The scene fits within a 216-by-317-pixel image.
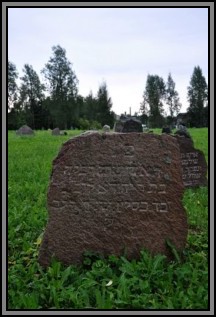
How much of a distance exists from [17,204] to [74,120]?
4552 centimetres

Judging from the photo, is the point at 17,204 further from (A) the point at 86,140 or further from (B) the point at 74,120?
(B) the point at 74,120

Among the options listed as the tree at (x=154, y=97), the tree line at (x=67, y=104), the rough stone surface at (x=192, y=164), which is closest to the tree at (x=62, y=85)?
the tree line at (x=67, y=104)

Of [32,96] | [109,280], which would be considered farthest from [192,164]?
[32,96]

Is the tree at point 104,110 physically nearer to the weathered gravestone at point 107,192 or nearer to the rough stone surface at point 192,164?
the rough stone surface at point 192,164

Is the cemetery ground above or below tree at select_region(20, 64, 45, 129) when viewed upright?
below

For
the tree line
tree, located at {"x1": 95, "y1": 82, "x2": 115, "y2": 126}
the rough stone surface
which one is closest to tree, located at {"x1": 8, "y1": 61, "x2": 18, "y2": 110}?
the tree line

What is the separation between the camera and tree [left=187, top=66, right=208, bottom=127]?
143 feet

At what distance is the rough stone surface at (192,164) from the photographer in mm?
8148

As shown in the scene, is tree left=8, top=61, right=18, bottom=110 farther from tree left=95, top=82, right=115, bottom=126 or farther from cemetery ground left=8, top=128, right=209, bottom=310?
cemetery ground left=8, top=128, right=209, bottom=310

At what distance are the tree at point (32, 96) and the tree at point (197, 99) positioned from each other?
1645cm

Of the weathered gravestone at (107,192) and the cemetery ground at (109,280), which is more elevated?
the weathered gravestone at (107,192)

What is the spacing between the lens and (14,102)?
42.7 m

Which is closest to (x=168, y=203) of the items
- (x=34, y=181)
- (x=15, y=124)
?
(x=34, y=181)

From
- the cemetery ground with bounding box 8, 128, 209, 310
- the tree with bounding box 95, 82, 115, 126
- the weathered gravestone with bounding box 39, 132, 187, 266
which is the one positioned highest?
the tree with bounding box 95, 82, 115, 126
